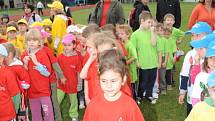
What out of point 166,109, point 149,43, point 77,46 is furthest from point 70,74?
point 166,109

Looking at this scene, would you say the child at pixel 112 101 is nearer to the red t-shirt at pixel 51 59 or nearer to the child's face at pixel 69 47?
the red t-shirt at pixel 51 59

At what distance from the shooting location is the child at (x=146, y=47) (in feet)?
23.2

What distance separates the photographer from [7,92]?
4.85 meters

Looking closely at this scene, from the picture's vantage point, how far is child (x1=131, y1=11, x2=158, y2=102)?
23.2 feet

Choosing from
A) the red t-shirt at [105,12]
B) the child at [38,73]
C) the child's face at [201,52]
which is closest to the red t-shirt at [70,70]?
the child at [38,73]

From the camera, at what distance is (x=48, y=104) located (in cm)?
579

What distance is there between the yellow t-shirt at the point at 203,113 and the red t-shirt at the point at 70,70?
3493 mm

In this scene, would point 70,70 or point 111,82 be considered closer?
point 111,82

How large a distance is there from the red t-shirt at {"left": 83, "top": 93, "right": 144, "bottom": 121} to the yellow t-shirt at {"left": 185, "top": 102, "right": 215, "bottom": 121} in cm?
49

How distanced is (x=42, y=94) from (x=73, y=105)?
0.98m

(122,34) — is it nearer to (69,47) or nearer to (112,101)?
(69,47)

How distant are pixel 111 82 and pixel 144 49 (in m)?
3.97

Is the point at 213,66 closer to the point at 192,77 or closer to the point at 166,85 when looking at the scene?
the point at 192,77

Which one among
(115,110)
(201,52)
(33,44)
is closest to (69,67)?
(33,44)
